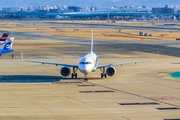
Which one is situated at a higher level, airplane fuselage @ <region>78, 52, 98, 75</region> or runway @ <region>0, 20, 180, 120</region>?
airplane fuselage @ <region>78, 52, 98, 75</region>

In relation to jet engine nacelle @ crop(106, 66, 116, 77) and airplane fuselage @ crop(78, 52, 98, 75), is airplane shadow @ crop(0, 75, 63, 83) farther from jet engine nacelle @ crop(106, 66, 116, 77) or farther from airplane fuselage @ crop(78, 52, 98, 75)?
jet engine nacelle @ crop(106, 66, 116, 77)

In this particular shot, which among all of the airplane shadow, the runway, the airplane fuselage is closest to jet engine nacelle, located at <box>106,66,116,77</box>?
the runway

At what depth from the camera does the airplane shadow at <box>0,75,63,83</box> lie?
4649 cm

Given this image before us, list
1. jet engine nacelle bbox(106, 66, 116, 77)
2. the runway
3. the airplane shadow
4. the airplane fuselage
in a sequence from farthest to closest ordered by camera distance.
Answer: jet engine nacelle bbox(106, 66, 116, 77), the airplane shadow, the airplane fuselage, the runway

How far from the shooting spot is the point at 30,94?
38156 mm

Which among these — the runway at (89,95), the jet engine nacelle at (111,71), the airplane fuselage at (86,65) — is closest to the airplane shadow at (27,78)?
the runway at (89,95)

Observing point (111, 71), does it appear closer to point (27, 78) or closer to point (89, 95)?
point (89, 95)

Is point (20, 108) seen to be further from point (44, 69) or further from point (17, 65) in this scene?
point (17, 65)

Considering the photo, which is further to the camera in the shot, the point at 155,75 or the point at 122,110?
the point at 155,75

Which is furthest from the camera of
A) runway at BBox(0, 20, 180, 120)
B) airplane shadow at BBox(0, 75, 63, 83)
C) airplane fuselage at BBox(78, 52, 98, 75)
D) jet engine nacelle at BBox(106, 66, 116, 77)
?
jet engine nacelle at BBox(106, 66, 116, 77)

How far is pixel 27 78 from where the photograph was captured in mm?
48781

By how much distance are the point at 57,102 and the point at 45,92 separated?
5157 mm

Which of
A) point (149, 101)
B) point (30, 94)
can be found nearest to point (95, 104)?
point (149, 101)

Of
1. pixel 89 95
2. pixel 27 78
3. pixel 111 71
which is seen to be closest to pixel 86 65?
pixel 111 71
